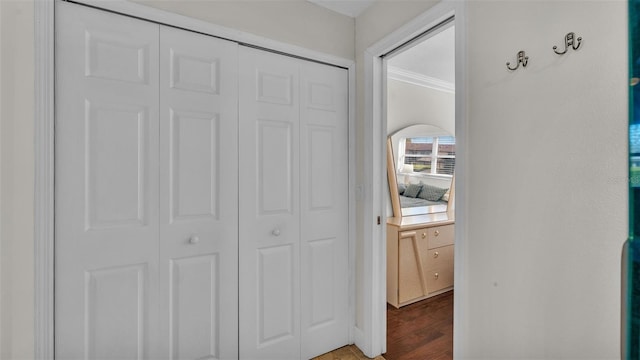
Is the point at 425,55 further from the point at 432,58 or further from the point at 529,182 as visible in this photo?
the point at 529,182

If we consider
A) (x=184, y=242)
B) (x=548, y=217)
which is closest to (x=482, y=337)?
(x=548, y=217)

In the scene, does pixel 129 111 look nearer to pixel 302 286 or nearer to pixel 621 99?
pixel 302 286

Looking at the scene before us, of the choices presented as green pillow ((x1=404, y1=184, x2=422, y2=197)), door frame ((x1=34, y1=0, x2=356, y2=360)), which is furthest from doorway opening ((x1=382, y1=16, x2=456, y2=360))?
door frame ((x1=34, y1=0, x2=356, y2=360))

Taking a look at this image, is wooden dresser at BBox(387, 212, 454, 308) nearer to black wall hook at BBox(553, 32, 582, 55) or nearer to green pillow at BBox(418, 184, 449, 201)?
green pillow at BBox(418, 184, 449, 201)

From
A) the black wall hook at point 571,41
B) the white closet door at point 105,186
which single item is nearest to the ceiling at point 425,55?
the black wall hook at point 571,41

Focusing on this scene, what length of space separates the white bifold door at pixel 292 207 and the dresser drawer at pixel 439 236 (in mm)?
1242

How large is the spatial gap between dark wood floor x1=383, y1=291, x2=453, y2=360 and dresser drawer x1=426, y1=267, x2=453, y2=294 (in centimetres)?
11

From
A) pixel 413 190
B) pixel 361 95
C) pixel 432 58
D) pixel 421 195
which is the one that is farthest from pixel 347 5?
pixel 421 195

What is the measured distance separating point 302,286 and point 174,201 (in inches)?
38.2

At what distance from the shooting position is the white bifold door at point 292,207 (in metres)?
1.69

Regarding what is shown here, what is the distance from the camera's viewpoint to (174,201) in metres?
1.49

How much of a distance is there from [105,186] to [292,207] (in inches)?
39.1

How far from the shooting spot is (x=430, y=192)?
10.9ft

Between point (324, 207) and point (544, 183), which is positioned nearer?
point (544, 183)
